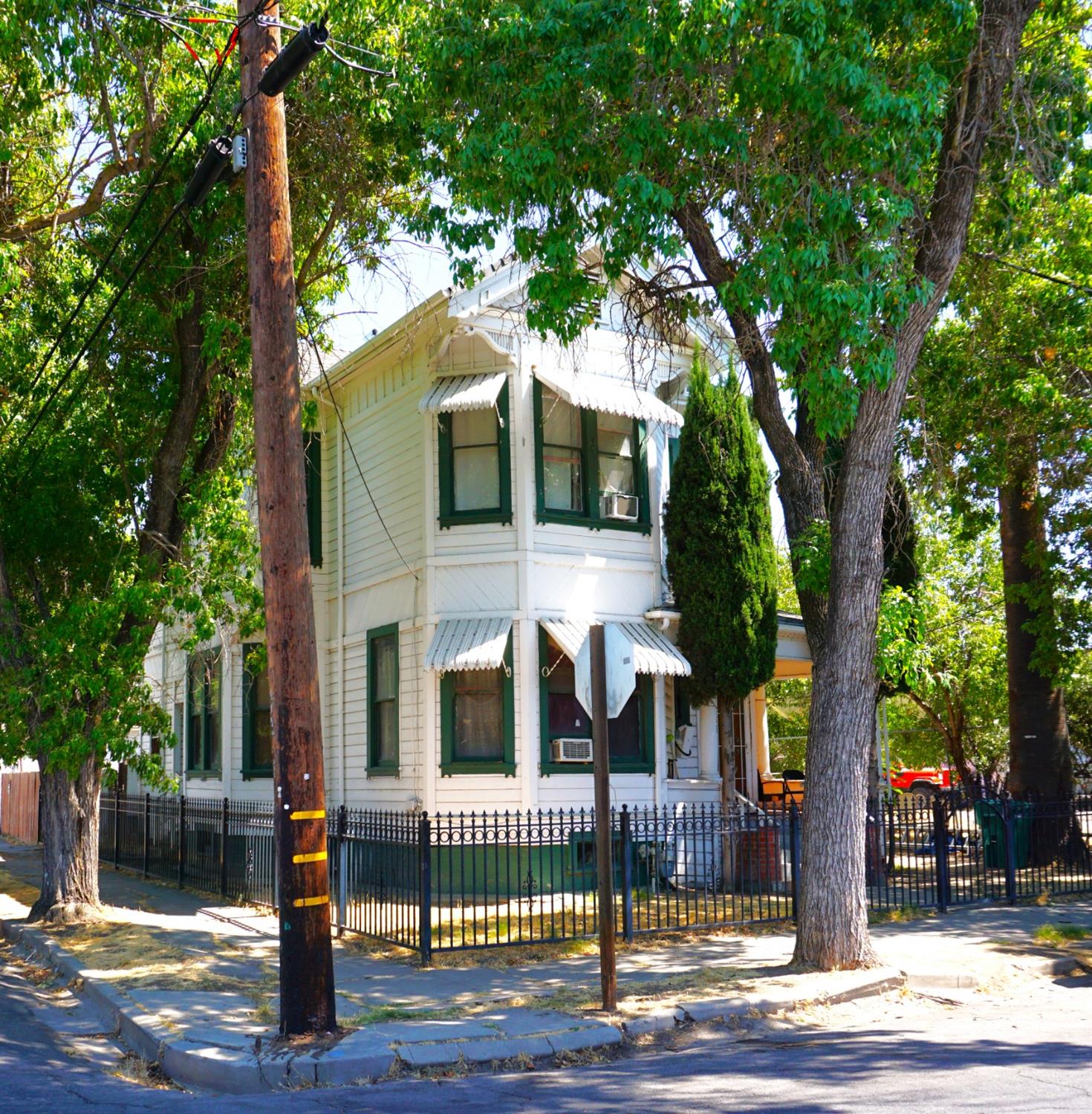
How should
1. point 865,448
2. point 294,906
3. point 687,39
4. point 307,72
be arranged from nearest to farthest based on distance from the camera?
point 294,906 → point 687,39 → point 865,448 → point 307,72

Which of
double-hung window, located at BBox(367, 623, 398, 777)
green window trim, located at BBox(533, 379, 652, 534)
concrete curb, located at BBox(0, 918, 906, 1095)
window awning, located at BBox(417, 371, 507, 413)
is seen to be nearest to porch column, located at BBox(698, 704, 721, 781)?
green window trim, located at BBox(533, 379, 652, 534)

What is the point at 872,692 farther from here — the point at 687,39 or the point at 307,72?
the point at 307,72

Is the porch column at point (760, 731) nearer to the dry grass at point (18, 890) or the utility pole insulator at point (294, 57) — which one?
the dry grass at point (18, 890)

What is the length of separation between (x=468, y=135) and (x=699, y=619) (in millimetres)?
7692

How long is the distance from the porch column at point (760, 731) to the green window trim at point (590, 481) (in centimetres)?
395

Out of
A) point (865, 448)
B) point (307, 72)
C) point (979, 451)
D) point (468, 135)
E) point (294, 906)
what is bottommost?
point (294, 906)

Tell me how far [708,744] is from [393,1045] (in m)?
10.3

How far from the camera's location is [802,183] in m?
10.9

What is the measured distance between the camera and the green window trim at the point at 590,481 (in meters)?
16.5

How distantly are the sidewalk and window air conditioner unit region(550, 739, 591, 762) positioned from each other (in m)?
3.63

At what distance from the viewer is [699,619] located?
16.5 m

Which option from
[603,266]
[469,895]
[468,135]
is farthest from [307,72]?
[469,895]

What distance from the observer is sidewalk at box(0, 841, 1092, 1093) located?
8305 millimetres

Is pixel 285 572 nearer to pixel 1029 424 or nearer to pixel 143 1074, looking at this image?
pixel 143 1074
